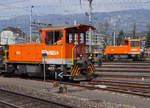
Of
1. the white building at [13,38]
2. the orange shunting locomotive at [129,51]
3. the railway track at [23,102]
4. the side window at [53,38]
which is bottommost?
the railway track at [23,102]

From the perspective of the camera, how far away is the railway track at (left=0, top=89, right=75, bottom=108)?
27.1ft

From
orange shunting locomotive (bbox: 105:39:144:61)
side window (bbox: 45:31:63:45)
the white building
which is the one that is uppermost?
the white building

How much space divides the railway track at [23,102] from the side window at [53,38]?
4595mm

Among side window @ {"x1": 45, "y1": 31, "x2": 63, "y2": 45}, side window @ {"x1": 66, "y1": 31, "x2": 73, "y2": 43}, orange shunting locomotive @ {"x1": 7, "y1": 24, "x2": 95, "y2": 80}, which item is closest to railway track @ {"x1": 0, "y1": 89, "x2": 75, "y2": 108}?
orange shunting locomotive @ {"x1": 7, "y1": 24, "x2": 95, "y2": 80}

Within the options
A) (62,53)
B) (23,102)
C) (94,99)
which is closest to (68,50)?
(62,53)

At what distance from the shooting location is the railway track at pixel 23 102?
8250mm

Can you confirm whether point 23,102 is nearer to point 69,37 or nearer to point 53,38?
point 53,38

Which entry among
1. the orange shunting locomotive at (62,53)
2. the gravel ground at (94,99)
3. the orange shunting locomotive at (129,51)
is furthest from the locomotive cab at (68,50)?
the orange shunting locomotive at (129,51)

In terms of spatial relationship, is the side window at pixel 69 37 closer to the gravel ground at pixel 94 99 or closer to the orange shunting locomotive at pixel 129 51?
the gravel ground at pixel 94 99

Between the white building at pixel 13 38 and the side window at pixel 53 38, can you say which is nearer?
the side window at pixel 53 38

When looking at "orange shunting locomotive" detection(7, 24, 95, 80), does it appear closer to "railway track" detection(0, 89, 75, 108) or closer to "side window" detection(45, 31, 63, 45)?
"side window" detection(45, 31, 63, 45)

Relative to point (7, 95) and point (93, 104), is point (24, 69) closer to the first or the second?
point (7, 95)

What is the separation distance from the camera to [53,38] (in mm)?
13859

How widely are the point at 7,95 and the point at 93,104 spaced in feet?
15.0
